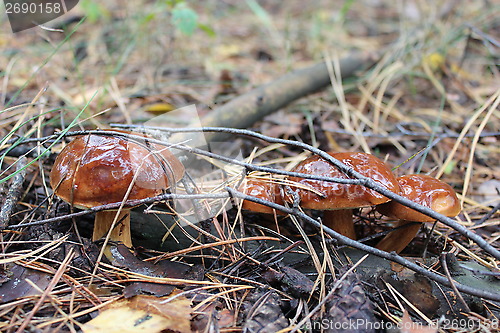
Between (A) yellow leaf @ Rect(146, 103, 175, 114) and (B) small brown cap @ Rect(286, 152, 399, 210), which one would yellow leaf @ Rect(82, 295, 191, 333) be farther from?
(A) yellow leaf @ Rect(146, 103, 175, 114)

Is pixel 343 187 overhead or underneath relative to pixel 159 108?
overhead

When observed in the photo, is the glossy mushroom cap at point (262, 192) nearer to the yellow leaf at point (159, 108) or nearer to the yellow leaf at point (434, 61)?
the yellow leaf at point (159, 108)

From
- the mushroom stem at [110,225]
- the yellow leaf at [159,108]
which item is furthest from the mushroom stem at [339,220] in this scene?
the yellow leaf at [159,108]

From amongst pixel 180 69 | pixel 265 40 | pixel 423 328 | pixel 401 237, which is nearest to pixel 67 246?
pixel 423 328

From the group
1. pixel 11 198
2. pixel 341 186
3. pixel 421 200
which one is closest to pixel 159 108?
pixel 11 198

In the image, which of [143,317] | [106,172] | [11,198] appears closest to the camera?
[143,317]

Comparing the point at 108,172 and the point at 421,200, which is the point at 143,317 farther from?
the point at 421,200

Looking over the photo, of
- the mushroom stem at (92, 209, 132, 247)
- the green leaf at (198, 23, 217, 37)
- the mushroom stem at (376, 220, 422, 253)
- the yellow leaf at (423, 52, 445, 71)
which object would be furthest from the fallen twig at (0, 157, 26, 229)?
the yellow leaf at (423, 52, 445, 71)
